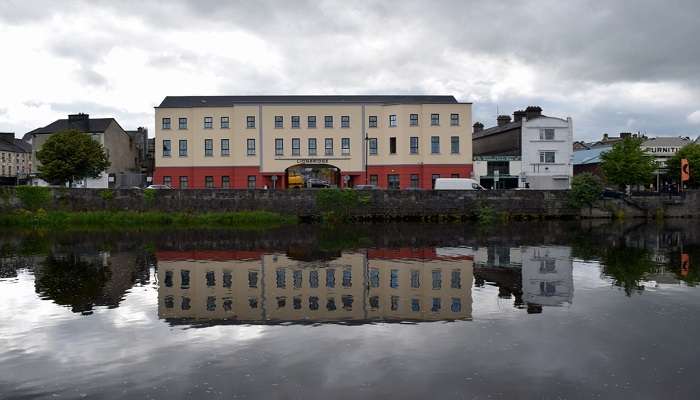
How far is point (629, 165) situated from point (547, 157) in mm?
8893

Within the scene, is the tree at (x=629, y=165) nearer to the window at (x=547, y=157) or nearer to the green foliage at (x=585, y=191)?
the window at (x=547, y=157)

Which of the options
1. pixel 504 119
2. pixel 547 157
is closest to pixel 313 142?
pixel 547 157

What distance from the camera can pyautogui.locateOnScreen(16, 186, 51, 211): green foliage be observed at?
52.7 metres

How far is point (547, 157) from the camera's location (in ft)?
229

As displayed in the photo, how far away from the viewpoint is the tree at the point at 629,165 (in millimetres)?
66312

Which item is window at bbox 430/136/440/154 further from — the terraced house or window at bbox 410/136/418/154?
window at bbox 410/136/418/154

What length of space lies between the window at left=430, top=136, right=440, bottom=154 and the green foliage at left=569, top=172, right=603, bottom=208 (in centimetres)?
1535

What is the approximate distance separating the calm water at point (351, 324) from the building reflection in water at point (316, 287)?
10cm

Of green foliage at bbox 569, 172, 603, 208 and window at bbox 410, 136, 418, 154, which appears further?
window at bbox 410, 136, 418, 154

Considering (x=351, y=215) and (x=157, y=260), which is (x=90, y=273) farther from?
(x=351, y=215)

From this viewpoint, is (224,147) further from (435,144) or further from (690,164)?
(690,164)

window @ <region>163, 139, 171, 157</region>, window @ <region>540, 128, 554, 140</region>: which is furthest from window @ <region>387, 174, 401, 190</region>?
window @ <region>163, 139, 171, 157</region>

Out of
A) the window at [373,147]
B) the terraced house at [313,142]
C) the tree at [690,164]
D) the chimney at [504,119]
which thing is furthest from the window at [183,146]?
the tree at [690,164]

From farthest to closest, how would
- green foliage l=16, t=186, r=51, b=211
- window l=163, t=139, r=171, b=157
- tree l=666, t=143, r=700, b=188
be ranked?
1. tree l=666, t=143, r=700, b=188
2. window l=163, t=139, r=171, b=157
3. green foliage l=16, t=186, r=51, b=211
